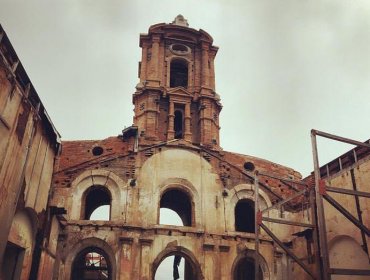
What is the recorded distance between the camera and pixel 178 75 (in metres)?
23.9

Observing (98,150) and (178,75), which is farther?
(178,75)

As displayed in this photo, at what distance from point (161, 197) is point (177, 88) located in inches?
258

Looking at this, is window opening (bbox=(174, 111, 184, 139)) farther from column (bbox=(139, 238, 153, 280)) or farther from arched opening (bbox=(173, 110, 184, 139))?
column (bbox=(139, 238, 153, 280))

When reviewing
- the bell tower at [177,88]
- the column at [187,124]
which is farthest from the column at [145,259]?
the column at [187,124]

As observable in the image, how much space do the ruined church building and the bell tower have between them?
0.08 m

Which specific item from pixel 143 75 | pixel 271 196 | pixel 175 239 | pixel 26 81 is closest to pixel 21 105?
pixel 26 81

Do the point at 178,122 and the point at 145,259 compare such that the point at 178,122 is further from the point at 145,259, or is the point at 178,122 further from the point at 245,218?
the point at 145,259

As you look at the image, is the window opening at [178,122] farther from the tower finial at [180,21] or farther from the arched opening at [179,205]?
the tower finial at [180,21]

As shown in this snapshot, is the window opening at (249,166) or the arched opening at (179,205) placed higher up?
the window opening at (249,166)

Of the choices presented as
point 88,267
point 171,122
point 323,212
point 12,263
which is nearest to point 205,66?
point 171,122

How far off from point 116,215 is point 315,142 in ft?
28.7

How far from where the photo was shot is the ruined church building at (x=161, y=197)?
977cm

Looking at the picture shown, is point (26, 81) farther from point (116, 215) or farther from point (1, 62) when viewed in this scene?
point (116, 215)

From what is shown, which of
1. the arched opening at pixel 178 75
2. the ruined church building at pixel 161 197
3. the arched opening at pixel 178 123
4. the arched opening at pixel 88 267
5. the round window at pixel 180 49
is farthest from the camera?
the arched opening at pixel 178 75
